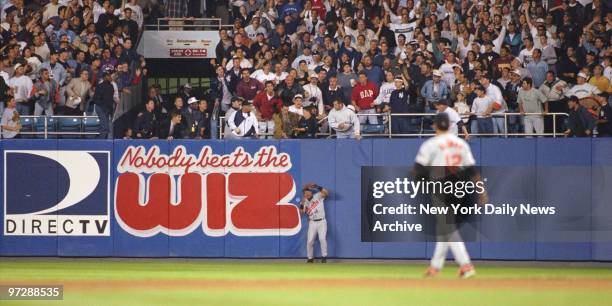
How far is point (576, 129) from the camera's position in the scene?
2703cm

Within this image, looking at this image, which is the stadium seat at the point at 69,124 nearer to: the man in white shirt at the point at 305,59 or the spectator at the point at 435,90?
the man in white shirt at the point at 305,59

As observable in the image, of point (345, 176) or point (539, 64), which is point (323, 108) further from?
point (539, 64)

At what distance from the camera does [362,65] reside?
29.0m

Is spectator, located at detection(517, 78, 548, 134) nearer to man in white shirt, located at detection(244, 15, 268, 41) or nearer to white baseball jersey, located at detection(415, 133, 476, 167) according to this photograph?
man in white shirt, located at detection(244, 15, 268, 41)

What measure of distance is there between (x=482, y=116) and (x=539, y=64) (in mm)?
2811

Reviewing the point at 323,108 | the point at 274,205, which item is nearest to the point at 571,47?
the point at 323,108

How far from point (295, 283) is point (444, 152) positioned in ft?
19.0

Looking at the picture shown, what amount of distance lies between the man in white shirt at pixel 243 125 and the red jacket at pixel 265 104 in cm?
40

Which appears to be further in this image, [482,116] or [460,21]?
[460,21]

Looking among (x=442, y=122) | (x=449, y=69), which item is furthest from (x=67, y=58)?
(x=442, y=122)

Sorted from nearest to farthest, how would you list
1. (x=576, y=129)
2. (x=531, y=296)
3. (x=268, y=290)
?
(x=531, y=296) < (x=268, y=290) < (x=576, y=129)

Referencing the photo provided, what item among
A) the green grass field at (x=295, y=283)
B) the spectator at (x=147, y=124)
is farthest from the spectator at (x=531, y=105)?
the spectator at (x=147, y=124)

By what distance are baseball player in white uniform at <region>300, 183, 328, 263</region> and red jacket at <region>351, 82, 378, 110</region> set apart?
246 centimetres

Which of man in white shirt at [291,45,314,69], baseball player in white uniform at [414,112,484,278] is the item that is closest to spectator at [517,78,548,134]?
man in white shirt at [291,45,314,69]
